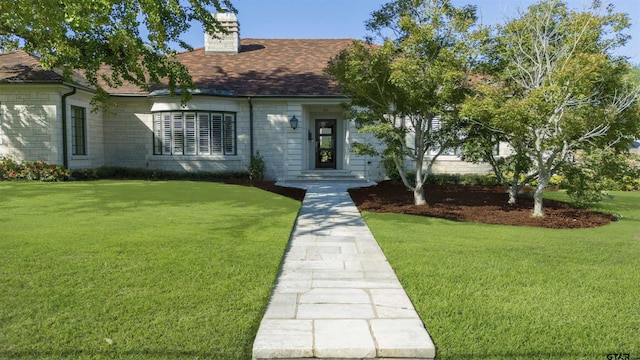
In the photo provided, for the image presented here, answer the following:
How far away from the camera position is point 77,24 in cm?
830

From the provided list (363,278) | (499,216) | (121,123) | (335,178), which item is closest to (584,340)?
(363,278)

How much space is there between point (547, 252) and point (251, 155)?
489 inches

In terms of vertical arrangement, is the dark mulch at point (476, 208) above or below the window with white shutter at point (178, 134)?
below

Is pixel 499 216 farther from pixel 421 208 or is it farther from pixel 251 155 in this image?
pixel 251 155

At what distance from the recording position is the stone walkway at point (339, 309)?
309cm

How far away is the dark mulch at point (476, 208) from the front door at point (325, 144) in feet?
17.2

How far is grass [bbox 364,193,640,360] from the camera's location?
3.19 m

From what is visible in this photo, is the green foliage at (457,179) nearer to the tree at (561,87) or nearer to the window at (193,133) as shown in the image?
the tree at (561,87)

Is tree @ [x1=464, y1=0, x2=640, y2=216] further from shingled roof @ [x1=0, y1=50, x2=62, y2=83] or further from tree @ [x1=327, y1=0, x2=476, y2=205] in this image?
shingled roof @ [x1=0, y1=50, x2=62, y2=83]

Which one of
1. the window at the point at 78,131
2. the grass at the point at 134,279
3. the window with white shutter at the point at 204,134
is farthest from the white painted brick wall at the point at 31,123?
the grass at the point at 134,279

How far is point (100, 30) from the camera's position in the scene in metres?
10.9

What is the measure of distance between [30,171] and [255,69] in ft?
30.8

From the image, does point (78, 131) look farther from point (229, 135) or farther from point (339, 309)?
point (339, 309)

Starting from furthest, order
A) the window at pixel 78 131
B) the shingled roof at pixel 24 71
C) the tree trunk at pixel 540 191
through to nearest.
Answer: the window at pixel 78 131
the shingled roof at pixel 24 71
the tree trunk at pixel 540 191
